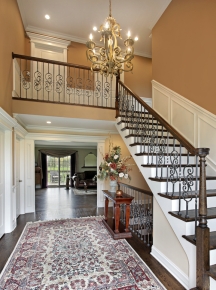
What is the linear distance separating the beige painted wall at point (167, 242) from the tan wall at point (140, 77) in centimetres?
476

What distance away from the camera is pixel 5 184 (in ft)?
11.1

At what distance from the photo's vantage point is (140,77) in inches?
252

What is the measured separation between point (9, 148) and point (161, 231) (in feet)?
10.5

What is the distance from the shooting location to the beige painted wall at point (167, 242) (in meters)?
2.10

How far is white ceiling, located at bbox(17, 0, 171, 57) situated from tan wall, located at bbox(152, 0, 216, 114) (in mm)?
443

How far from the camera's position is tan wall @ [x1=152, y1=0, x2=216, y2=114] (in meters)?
3.12

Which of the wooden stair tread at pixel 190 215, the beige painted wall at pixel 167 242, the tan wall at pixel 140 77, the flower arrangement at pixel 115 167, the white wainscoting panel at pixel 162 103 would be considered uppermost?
the tan wall at pixel 140 77

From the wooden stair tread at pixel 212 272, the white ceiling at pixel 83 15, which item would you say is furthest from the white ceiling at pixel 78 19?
the wooden stair tread at pixel 212 272

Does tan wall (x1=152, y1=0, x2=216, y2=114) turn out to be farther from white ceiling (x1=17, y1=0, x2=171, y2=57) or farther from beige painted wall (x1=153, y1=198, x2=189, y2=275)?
beige painted wall (x1=153, y1=198, x2=189, y2=275)

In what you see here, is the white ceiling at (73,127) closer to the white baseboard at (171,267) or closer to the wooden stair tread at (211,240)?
the white baseboard at (171,267)

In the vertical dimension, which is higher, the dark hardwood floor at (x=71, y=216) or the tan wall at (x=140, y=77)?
the tan wall at (x=140, y=77)

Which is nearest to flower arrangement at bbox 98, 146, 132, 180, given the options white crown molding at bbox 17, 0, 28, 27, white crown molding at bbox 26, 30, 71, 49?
white crown molding at bbox 26, 30, 71, 49

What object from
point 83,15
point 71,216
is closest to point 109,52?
point 83,15

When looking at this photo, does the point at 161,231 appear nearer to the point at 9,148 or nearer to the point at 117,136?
the point at 9,148
